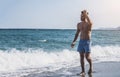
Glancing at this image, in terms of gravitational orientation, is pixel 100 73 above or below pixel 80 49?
below

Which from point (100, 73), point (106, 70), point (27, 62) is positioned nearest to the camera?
point (100, 73)

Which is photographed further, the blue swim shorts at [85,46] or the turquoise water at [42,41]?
the turquoise water at [42,41]

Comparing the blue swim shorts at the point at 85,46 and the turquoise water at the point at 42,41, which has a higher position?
the blue swim shorts at the point at 85,46

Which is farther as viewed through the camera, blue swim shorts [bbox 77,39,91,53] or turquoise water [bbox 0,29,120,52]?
turquoise water [bbox 0,29,120,52]

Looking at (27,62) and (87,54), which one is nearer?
(87,54)

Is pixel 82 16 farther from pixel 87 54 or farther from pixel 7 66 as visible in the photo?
pixel 7 66

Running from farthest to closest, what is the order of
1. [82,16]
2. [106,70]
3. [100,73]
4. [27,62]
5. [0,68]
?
1. [27,62]
2. [0,68]
3. [106,70]
4. [100,73]
5. [82,16]

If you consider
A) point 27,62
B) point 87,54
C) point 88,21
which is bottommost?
point 27,62

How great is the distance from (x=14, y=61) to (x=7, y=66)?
6.04ft

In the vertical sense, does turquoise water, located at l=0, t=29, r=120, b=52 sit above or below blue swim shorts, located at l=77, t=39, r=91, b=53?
below

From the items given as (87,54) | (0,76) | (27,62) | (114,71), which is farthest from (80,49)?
(27,62)

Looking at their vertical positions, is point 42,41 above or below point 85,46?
below

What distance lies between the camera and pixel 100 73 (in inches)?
449

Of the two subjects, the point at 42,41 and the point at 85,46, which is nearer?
the point at 85,46
